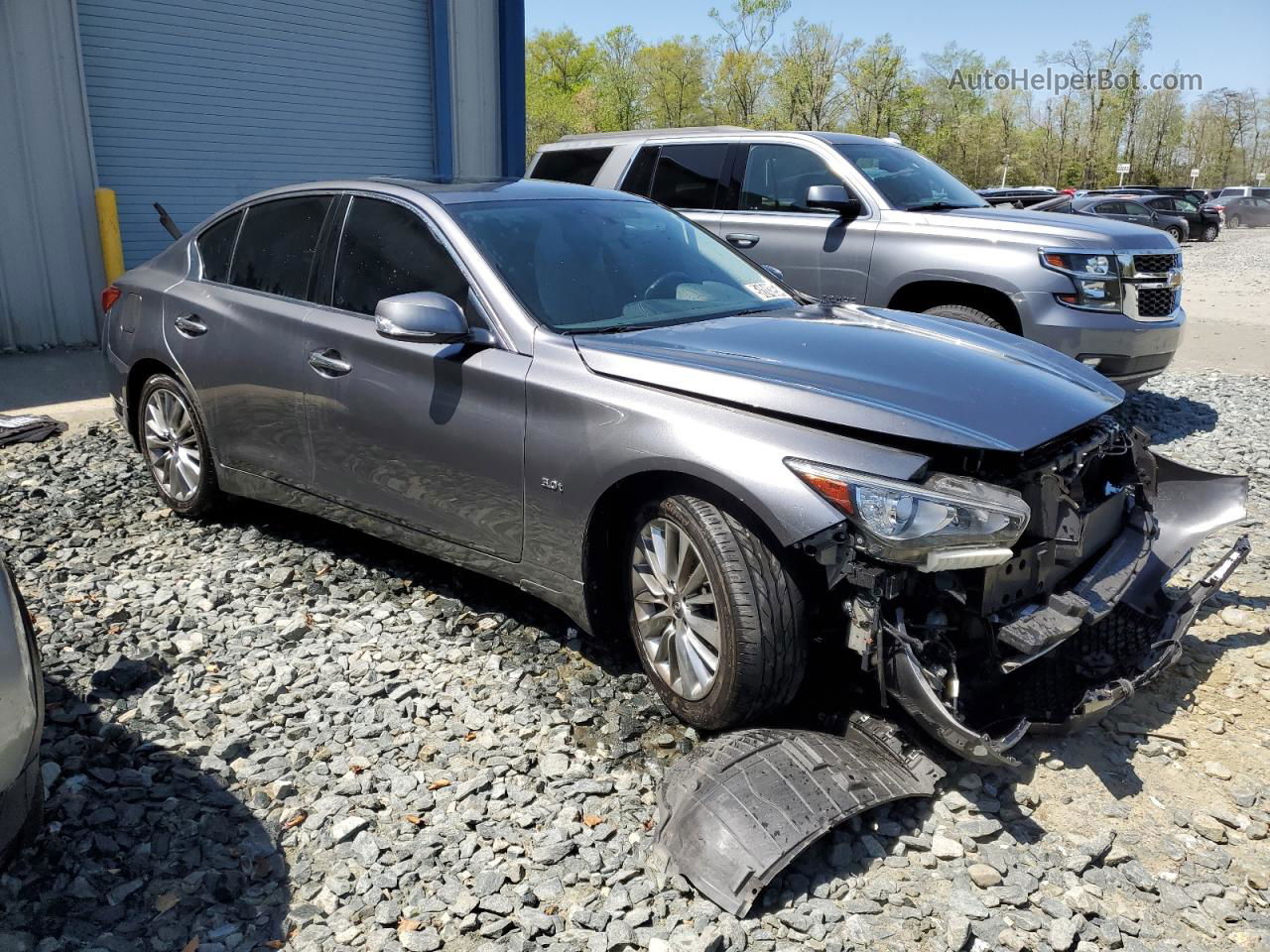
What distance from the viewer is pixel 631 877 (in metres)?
2.72

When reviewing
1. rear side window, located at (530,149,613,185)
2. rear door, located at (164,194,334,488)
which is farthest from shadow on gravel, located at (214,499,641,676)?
rear side window, located at (530,149,613,185)

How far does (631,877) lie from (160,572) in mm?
2879

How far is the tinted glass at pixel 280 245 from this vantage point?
446cm

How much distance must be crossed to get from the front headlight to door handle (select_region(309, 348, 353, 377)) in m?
2.09

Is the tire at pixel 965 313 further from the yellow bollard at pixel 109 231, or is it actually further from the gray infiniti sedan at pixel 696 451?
the yellow bollard at pixel 109 231


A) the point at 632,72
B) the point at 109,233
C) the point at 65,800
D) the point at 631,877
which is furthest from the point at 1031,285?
the point at 632,72

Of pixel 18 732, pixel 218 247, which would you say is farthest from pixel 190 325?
pixel 18 732

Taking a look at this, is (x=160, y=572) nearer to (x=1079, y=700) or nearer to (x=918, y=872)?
(x=918, y=872)

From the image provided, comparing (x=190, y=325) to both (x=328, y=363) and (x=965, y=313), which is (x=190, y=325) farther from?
Answer: (x=965, y=313)

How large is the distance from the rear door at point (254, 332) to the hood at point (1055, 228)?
4.17 metres

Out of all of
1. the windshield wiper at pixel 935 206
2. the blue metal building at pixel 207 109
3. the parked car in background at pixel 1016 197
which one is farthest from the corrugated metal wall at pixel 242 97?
the parked car in background at pixel 1016 197

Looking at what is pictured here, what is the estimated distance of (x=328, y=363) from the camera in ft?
13.5

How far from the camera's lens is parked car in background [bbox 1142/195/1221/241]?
31.8 metres

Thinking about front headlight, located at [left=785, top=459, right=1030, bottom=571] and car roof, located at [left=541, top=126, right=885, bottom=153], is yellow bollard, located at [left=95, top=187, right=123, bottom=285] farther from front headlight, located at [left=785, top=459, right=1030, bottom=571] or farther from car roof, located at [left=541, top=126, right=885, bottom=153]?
front headlight, located at [left=785, top=459, right=1030, bottom=571]
